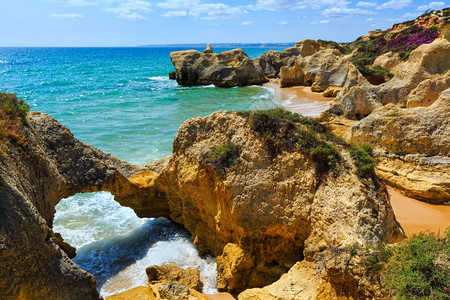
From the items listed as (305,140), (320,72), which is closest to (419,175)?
(305,140)

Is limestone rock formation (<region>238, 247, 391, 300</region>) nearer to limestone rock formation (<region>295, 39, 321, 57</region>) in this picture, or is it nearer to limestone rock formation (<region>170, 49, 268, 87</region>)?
limestone rock formation (<region>170, 49, 268, 87</region>)

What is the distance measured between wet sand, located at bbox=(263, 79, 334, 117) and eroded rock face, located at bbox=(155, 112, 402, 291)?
56.3ft

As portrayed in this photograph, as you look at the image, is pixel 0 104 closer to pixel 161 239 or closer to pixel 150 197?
pixel 150 197

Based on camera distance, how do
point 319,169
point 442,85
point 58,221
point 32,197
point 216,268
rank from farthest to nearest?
point 442,85, point 58,221, point 216,268, point 319,169, point 32,197

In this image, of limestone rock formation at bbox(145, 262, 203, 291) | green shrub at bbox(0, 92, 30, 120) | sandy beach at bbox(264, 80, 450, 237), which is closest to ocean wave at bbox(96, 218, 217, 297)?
limestone rock formation at bbox(145, 262, 203, 291)

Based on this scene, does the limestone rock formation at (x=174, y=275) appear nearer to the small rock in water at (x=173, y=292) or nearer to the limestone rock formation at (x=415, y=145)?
the small rock in water at (x=173, y=292)

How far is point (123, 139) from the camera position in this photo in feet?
82.1

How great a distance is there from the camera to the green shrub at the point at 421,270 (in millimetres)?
5000

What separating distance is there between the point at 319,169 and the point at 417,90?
11.3 m

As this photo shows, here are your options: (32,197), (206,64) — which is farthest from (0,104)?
(206,64)

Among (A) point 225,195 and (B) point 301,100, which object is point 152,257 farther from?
(B) point 301,100

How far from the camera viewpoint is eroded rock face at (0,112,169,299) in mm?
6578

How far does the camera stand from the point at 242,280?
9266mm

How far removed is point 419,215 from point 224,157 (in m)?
7.43
